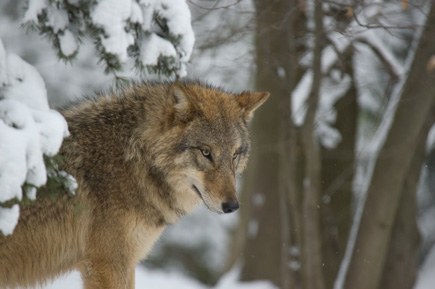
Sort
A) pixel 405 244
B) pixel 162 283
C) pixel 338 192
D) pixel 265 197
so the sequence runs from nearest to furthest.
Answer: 1. pixel 162 283
2. pixel 405 244
3. pixel 338 192
4. pixel 265 197

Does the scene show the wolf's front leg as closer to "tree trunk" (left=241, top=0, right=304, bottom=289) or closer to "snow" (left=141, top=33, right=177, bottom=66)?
"snow" (left=141, top=33, right=177, bottom=66)

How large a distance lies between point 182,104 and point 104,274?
1.45m

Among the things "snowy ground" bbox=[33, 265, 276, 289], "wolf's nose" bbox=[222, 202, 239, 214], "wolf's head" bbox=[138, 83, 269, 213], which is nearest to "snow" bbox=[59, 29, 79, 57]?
"wolf's head" bbox=[138, 83, 269, 213]

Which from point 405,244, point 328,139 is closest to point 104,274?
point 328,139

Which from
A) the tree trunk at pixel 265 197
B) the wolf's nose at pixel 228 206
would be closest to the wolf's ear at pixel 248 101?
the wolf's nose at pixel 228 206

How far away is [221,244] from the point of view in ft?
57.7

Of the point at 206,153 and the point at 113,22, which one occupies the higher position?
the point at 113,22

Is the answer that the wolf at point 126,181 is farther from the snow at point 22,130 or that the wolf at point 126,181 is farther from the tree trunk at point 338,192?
the tree trunk at point 338,192

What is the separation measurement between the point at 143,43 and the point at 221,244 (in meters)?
14.3

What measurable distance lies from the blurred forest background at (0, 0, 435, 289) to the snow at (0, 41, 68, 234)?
361 centimetres

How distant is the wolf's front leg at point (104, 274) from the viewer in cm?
429

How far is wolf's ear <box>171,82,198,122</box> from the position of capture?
4.44 m

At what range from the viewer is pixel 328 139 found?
9078 mm

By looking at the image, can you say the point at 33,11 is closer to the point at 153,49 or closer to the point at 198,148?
the point at 153,49
